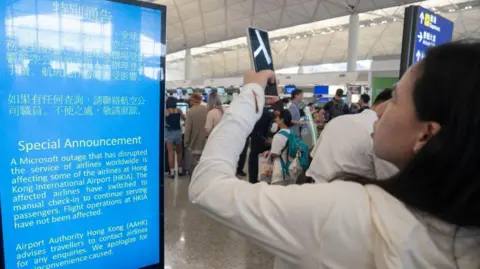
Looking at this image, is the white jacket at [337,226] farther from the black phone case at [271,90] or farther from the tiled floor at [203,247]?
the tiled floor at [203,247]

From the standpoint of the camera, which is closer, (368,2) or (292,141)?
(292,141)

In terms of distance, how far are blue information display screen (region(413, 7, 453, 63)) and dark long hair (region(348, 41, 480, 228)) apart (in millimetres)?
1628

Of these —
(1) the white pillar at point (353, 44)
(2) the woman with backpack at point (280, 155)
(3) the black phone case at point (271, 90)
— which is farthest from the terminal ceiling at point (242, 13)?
(3) the black phone case at point (271, 90)

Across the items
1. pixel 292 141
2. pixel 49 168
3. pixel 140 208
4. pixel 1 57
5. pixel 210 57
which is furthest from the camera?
pixel 210 57

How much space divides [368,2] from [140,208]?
48.3ft

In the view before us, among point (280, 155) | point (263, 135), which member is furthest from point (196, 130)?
point (280, 155)

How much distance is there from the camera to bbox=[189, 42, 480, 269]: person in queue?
615 millimetres

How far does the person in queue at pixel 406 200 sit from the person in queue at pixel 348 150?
601mm

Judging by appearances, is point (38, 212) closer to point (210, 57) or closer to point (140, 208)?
point (140, 208)

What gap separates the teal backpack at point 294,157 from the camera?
3.41m

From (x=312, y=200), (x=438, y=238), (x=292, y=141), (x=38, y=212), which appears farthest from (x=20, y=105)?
(x=292, y=141)

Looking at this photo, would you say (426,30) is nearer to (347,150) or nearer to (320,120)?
(347,150)

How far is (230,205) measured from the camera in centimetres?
75

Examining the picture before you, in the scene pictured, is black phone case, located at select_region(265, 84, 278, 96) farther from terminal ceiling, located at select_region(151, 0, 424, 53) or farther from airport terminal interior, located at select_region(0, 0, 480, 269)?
terminal ceiling, located at select_region(151, 0, 424, 53)
